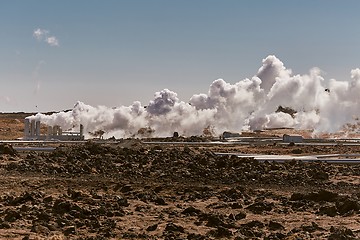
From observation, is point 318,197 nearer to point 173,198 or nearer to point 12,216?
point 173,198

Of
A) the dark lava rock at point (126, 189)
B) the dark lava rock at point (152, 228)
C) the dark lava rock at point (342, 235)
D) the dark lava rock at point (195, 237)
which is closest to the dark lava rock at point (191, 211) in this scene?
the dark lava rock at point (152, 228)

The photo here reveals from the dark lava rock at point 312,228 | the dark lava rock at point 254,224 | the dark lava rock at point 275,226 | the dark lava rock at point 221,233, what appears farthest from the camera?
the dark lava rock at point 254,224

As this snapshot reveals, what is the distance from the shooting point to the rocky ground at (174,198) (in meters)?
17.5

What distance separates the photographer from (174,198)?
80.8ft

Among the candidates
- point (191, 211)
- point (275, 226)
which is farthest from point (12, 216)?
point (275, 226)

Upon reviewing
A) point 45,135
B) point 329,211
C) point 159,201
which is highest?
point 45,135

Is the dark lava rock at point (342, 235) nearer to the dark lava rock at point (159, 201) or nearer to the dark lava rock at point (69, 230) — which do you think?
the dark lava rock at point (69, 230)

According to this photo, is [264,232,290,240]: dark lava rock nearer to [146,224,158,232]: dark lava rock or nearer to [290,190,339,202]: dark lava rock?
[146,224,158,232]: dark lava rock

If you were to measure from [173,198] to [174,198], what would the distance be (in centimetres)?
5

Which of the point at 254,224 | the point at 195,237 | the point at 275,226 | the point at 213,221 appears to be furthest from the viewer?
the point at 213,221

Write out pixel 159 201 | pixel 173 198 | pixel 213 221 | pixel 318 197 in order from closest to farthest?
pixel 213 221
pixel 159 201
pixel 318 197
pixel 173 198

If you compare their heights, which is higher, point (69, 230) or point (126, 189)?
point (126, 189)

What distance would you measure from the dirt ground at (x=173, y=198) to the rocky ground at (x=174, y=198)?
0.13 ft

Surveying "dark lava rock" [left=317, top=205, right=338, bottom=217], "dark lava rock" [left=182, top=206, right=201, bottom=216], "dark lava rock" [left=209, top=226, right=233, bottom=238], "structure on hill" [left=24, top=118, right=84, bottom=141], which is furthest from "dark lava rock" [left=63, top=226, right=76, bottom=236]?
"structure on hill" [left=24, top=118, right=84, bottom=141]
